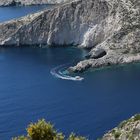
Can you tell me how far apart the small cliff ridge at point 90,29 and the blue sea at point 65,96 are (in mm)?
5507

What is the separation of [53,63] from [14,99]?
101 ft

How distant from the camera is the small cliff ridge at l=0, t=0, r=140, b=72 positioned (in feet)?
456

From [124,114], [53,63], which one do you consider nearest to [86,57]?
[53,63]

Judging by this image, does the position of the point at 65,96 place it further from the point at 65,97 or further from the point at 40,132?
the point at 40,132

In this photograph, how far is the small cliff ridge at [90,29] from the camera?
138888 mm

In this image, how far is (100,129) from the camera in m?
90.1

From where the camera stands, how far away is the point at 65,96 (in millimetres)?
111625

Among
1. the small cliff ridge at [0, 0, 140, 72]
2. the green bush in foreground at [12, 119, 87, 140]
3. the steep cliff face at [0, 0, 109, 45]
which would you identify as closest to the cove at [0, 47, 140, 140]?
the small cliff ridge at [0, 0, 140, 72]

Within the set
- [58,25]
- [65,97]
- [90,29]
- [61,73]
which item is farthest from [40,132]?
[58,25]

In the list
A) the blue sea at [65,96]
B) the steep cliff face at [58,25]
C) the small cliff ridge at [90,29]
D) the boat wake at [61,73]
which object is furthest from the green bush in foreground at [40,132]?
the steep cliff face at [58,25]

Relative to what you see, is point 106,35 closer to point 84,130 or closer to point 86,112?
point 86,112

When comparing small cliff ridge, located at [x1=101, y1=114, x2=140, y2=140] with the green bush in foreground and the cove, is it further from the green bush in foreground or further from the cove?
the cove

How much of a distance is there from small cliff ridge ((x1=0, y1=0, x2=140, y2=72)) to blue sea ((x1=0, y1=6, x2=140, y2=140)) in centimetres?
551

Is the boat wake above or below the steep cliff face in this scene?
below
